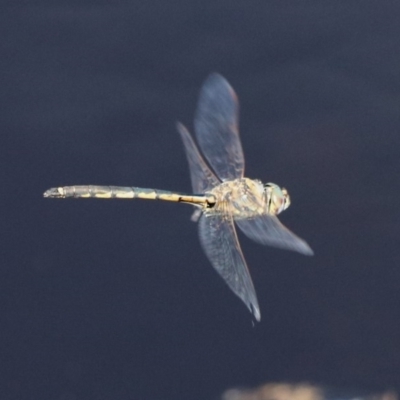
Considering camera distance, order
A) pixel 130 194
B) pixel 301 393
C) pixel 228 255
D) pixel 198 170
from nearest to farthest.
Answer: pixel 301 393
pixel 228 255
pixel 130 194
pixel 198 170

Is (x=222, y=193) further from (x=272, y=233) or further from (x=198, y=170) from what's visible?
(x=272, y=233)

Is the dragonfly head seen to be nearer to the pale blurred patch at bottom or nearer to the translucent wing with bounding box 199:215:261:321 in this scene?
the translucent wing with bounding box 199:215:261:321

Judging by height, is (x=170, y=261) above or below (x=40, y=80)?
below

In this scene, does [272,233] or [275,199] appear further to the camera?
[275,199]

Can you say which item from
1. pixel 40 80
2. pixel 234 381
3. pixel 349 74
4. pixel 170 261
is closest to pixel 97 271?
pixel 170 261

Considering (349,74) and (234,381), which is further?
(349,74)

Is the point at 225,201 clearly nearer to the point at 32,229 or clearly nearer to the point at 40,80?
the point at 32,229

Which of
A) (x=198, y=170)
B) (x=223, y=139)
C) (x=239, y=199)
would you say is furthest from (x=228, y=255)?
(x=223, y=139)
